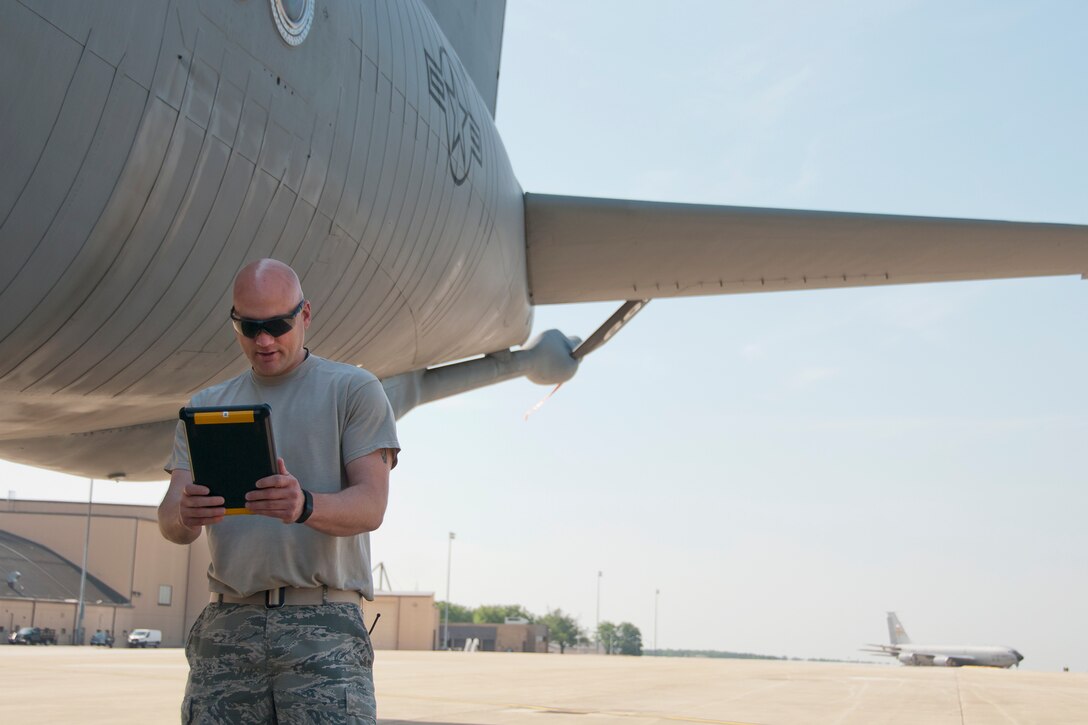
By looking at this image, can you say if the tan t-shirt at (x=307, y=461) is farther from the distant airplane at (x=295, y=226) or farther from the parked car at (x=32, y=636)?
the parked car at (x=32, y=636)

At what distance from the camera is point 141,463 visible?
6.79m

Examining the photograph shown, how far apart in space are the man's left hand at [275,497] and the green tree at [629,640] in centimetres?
15101

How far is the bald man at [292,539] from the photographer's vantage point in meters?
2.23

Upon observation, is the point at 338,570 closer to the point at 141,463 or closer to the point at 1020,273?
the point at 141,463

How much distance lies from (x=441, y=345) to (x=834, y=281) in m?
2.69

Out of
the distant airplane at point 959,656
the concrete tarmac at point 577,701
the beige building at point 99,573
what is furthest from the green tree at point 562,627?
the concrete tarmac at point 577,701

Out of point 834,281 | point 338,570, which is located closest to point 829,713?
point 834,281

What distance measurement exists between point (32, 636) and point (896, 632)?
77.9 metres

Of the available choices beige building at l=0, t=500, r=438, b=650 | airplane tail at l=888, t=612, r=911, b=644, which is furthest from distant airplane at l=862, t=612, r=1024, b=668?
beige building at l=0, t=500, r=438, b=650

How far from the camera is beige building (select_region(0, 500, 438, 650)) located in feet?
146

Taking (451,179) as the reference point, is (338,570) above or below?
below

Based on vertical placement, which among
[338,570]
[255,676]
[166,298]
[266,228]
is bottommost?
[255,676]

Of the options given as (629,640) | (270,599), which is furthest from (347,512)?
(629,640)

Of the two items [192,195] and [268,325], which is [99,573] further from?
[268,325]
